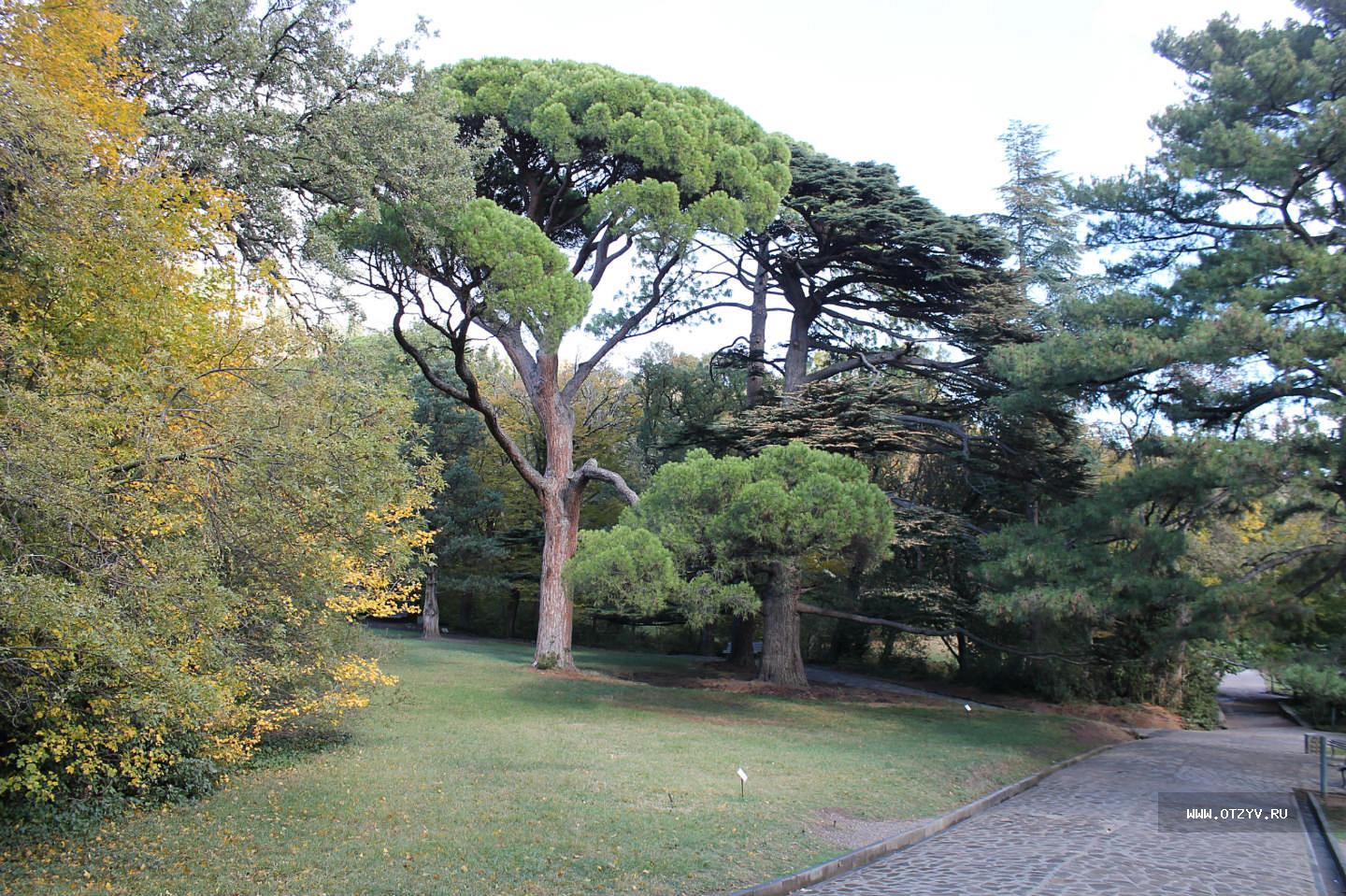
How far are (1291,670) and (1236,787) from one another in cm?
218

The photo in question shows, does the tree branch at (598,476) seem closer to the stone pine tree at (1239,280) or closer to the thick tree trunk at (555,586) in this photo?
the thick tree trunk at (555,586)

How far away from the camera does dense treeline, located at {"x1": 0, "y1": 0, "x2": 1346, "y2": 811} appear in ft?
18.3

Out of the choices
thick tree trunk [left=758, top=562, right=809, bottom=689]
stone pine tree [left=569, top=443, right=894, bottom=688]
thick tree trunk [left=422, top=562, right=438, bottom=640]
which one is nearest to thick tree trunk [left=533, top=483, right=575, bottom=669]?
stone pine tree [left=569, top=443, right=894, bottom=688]

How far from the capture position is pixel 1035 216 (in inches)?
1179

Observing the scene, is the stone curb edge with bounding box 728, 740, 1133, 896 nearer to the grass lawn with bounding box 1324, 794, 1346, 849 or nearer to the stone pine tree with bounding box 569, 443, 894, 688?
the grass lawn with bounding box 1324, 794, 1346, 849

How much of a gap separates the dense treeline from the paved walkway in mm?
2566

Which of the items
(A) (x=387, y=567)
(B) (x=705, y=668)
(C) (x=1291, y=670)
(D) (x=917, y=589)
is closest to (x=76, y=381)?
(A) (x=387, y=567)

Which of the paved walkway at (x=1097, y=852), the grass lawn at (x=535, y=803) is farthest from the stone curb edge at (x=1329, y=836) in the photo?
the grass lawn at (x=535, y=803)

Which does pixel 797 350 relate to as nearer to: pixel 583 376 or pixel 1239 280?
pixel 583 376

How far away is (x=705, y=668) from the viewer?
27875 mm

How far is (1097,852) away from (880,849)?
2.14 metres

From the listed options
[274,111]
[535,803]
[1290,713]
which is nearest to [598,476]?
[274,111]

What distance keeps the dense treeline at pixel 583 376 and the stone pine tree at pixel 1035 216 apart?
0.14 metres

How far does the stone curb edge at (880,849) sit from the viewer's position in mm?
6762
